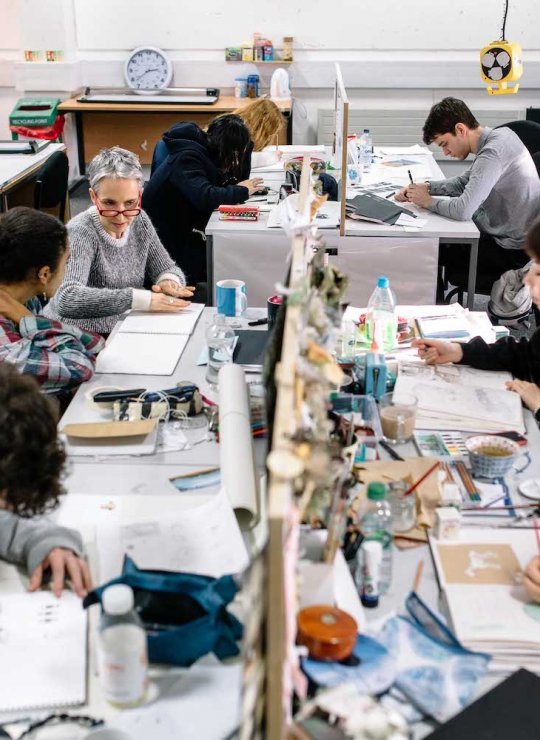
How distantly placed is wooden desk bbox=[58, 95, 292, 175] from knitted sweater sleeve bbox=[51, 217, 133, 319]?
354 centimetres

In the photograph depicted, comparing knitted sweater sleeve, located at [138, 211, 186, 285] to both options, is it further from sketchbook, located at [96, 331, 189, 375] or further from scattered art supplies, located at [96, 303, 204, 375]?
sketchbook, located at [96, 331, 189, 375]

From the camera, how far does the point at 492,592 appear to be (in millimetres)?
1473

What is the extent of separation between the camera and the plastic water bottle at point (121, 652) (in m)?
1.21

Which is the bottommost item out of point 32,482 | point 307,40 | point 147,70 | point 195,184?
point 32,482

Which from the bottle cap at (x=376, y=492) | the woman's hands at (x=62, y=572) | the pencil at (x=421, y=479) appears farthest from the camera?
the pencil at (x=421, y=479)

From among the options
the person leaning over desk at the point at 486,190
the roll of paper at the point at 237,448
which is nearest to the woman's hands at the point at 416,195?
the person leaning over desk at the point at 486,190

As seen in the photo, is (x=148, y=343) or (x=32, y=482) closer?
(x=32, y=482)

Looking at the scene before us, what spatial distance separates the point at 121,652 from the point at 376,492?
0.58 meters

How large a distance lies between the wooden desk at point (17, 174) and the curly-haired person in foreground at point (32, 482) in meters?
3.00

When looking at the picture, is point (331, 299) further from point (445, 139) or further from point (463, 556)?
point (445, 139)

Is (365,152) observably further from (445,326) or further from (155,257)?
(445,326)

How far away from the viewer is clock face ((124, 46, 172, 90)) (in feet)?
21.0

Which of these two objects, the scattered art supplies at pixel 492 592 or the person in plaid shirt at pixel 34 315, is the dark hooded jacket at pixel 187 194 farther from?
the scattered art supplies at pixel 492 592

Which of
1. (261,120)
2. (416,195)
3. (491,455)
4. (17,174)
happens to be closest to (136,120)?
(17,174)
